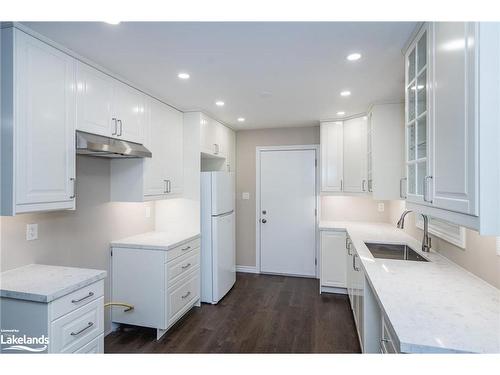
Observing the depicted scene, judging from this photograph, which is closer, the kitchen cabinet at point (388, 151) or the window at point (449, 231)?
the window at point (449, 231)

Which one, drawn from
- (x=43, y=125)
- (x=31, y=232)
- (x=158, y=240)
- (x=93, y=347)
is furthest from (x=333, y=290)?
(x=43, y=125)

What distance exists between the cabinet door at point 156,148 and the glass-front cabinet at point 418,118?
2264mm

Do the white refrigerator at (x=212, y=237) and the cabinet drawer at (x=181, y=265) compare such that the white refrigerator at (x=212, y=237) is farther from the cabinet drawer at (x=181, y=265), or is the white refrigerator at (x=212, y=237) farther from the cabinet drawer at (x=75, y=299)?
the cabinet drawer at (x=75, y=299)

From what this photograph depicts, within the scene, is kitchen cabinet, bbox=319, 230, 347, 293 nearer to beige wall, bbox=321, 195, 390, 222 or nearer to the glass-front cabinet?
beige wall, bbox=321, 195, 390, 222

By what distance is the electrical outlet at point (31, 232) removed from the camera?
1.92m

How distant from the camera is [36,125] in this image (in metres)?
1.65

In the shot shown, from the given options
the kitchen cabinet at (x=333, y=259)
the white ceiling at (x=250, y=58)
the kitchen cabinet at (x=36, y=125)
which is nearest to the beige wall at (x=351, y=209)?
the kitchen cabinet at (x=333, y=259)

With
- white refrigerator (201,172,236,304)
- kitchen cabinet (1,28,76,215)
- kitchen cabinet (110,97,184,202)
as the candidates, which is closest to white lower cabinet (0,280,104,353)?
kitchen cabinet (1,28,76,215)

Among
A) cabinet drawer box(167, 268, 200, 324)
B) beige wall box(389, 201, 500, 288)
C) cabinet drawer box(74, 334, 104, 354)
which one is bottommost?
cabinet drawer box(167, 268, 200, 324)

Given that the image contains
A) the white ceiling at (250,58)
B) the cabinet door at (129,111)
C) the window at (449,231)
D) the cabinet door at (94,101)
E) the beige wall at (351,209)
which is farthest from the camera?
the beige wall at (351,209)

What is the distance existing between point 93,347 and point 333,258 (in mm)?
2823

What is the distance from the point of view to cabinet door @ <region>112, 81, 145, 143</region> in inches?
91.7

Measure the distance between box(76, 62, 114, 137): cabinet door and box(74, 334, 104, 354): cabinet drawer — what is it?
1.46 metres

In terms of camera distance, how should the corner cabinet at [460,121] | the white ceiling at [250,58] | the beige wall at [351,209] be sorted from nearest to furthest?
the corner cabinet at [460,121] < the white ceiling at [250,58] < the beige wall at [351,209]
